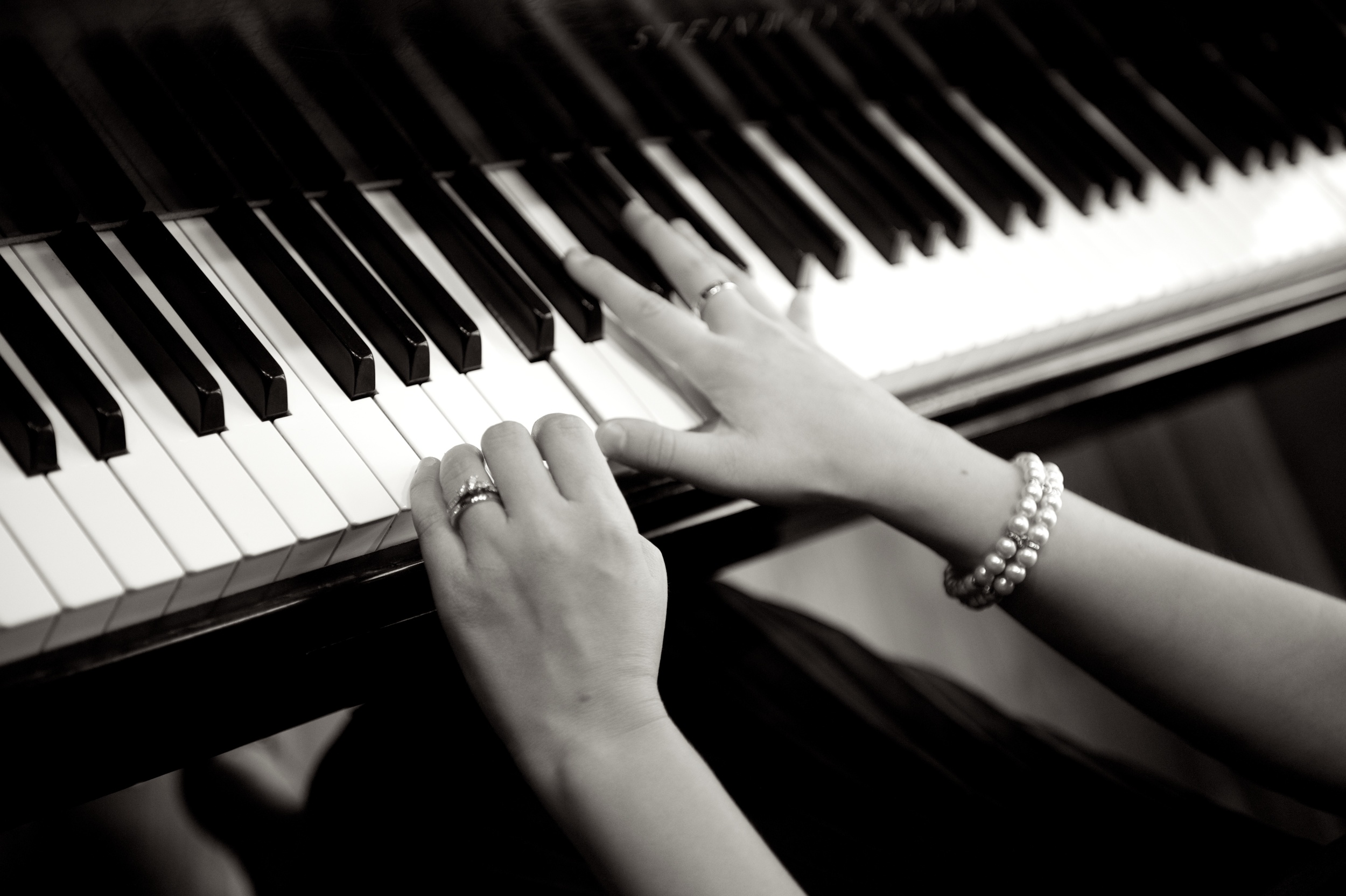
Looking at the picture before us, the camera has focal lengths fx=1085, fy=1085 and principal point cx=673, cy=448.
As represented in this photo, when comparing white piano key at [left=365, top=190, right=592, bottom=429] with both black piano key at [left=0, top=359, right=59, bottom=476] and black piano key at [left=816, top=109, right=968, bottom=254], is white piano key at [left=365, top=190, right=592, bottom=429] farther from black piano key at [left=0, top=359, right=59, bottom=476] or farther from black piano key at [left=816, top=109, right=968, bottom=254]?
black piano key at [left=816, top=109, right=968, bottom=254]

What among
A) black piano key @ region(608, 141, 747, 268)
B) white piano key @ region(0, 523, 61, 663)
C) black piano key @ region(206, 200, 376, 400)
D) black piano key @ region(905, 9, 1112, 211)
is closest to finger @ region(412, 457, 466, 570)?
black piano key @ region(206, 200, 376, 400)

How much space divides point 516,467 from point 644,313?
0.25 meters

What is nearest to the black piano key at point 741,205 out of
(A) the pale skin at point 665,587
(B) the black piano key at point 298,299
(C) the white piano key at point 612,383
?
(A) the pale skin at point 665,587

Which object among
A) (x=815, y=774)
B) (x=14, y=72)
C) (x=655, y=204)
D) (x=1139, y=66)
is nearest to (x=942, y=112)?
(x=1139, y=66)

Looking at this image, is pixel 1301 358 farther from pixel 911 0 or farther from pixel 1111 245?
pixel 911 0

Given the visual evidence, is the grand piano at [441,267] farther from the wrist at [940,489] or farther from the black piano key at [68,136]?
the wrist at [940,489]

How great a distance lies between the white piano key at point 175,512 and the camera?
705mm

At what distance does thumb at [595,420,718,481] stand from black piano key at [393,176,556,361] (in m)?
0.13

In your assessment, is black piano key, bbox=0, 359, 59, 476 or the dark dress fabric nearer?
black piano key, bbox=0, 359, 59, 476

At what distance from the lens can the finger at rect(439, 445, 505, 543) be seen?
742 mm

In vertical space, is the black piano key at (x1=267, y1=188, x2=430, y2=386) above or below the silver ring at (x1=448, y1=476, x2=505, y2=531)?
above

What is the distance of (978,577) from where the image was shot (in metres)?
0.99

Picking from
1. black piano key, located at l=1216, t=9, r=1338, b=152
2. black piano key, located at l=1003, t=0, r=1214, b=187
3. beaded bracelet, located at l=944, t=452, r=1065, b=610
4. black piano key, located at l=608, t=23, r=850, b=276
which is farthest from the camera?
black piano key, located at l=1216, t=9, r=1338, b=152

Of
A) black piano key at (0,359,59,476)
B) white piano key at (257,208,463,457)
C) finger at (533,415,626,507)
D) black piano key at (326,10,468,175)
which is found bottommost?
finger at (533,415,626,507)
